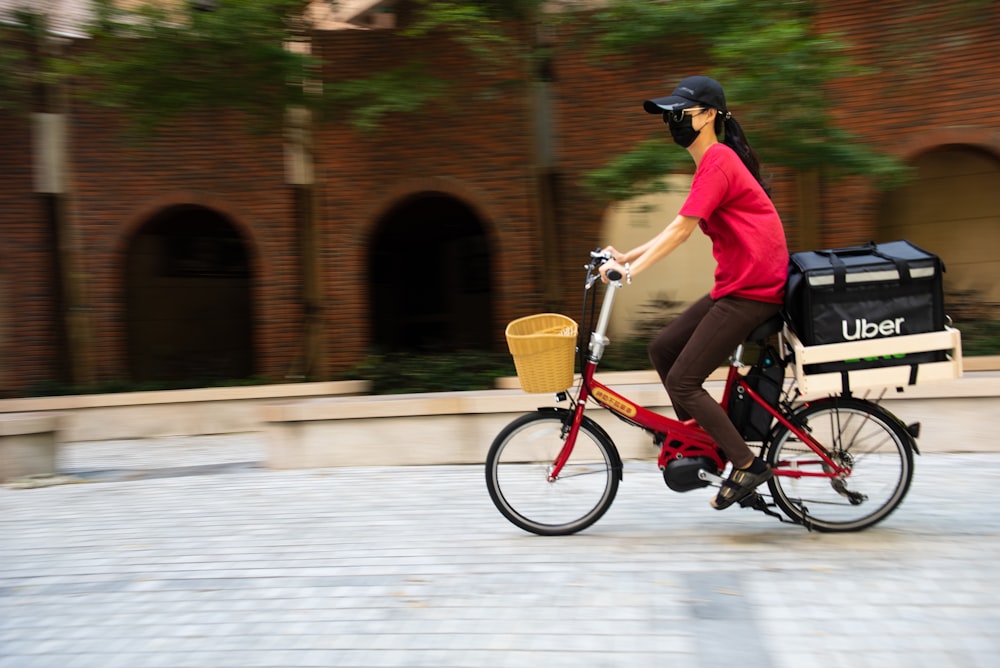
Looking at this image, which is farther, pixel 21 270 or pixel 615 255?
pixel 21 270

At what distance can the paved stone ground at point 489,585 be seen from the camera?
346 cm

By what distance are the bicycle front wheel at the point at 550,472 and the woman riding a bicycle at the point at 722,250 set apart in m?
0.58

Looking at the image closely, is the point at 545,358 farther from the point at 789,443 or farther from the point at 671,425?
the point at 789,443

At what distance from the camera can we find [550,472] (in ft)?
16.0

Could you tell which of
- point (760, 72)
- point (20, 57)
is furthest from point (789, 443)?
point (20, 57)

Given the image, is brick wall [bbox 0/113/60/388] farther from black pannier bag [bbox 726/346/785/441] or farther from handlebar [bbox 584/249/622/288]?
black pannier bag [bbox 726/346/785/441]

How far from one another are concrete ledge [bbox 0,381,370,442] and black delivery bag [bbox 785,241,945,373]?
24.8 feet

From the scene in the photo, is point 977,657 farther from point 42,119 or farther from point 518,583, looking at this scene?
point 42,119

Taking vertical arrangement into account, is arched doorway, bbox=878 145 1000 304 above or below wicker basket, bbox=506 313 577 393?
above

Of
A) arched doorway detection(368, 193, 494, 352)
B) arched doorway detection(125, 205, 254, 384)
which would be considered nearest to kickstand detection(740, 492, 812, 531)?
arched doorway detection(125, 205, 254, 384)

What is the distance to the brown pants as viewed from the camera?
4410 mm

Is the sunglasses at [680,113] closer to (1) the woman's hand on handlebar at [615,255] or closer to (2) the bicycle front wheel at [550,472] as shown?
(1) the woman's hand on handlebar at [615,255]

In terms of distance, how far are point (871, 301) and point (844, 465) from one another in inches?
33.5

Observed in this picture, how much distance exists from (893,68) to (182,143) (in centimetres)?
858
